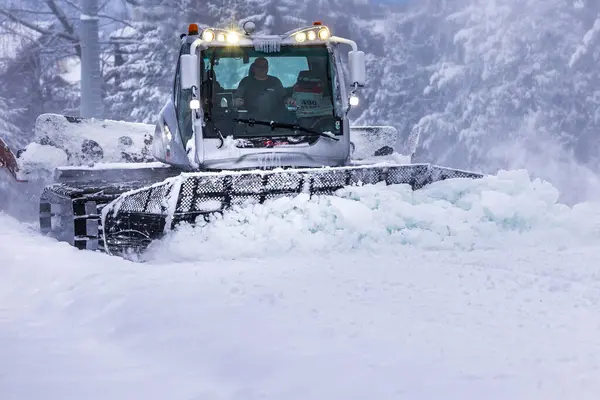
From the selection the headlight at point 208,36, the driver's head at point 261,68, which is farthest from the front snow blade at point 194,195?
the headlight at point 208,36

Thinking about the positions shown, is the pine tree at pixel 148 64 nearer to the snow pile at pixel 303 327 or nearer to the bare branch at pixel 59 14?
the bare branch at pixel 59 14

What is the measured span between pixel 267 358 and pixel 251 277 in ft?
6.62

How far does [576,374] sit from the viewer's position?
4176 mm

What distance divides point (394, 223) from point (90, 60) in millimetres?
14711

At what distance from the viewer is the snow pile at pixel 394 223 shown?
7.33 meters

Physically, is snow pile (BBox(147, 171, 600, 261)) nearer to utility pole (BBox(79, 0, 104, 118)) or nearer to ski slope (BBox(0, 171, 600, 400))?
ski slope (BBox(0, 171, 600, 400))

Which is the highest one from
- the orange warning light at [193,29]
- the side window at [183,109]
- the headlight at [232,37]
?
the orange warning light at [193,29]

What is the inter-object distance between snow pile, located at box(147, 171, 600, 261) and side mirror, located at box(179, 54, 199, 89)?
166cm

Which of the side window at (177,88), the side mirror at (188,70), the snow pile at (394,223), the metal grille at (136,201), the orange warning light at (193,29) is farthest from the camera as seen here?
the side window at (177,88)

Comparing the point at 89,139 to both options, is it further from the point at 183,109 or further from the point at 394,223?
the point at 394,223

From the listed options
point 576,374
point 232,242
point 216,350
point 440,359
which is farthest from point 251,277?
point 576,374

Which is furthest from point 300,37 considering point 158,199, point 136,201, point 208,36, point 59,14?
point 59,14

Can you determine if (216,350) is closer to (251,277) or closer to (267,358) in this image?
(267,358)

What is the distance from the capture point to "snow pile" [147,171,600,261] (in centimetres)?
733
